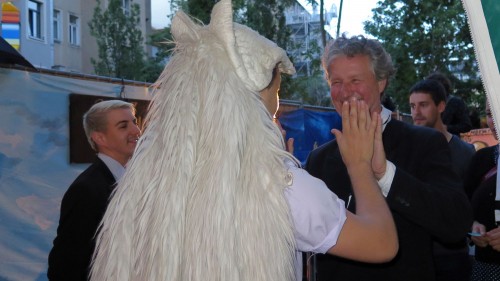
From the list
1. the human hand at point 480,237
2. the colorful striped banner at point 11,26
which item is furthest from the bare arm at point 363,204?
the colorful striped banner at point 11,26

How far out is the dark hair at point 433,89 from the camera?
14.5 feet

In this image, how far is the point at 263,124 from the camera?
1.65 m

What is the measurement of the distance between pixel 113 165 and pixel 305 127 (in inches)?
220

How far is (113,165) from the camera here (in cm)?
386

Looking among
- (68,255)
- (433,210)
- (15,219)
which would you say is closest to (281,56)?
(433,210)

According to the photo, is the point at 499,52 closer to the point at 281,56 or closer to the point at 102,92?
the point at 281,56

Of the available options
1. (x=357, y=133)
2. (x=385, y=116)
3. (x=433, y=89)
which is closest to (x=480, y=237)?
(x=385, y=116)

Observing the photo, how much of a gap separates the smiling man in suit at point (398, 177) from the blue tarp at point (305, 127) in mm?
6272

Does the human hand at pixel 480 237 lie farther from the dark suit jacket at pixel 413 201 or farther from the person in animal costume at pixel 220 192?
the person in animal costume at pixel 220 192

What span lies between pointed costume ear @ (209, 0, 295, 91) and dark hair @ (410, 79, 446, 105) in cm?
295

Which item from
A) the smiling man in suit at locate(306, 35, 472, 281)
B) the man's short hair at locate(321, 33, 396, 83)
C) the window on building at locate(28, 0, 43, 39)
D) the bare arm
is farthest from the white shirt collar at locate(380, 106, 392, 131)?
the window on building at locate(28, 0, 43, 39)

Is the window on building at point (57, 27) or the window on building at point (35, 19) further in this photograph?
the window on building at point (57, 27)

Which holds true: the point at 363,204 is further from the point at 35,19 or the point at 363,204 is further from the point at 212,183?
the point at 35,19

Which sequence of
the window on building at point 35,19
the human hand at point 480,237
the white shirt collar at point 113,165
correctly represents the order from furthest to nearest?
the window on building at point 35,19
the white shirt collar at point 113,165
the human hand at point 480,237
